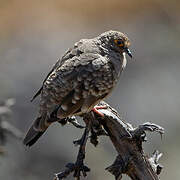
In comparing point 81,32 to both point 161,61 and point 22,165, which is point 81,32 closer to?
→ point 161,61

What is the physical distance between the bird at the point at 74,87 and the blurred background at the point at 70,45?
2294mm

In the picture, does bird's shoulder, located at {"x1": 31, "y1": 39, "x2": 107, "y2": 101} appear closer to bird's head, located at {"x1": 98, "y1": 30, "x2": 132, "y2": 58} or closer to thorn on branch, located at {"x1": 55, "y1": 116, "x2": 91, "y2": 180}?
bird's head, located at {"x1": 98, "y1": 30, "x2": 132, "y2": 58}

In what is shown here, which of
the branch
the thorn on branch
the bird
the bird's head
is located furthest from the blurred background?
the branch

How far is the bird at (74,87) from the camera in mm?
6031

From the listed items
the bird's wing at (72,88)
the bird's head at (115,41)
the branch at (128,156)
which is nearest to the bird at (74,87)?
the bird's wing at (72,88)

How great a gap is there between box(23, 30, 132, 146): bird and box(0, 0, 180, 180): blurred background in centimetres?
229

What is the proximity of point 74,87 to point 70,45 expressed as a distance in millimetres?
8923

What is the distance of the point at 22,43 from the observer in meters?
15.9

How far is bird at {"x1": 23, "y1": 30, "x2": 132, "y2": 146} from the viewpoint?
19.8 ft

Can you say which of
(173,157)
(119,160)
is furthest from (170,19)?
(119,160)

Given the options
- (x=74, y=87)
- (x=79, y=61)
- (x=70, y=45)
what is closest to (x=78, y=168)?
(x=74, y=87)

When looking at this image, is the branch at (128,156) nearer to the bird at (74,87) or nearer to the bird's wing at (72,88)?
the bird at (74,87)

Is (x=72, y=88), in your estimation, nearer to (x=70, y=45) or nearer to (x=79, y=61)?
(x=79, y=61)

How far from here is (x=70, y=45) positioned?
49.4 ft
